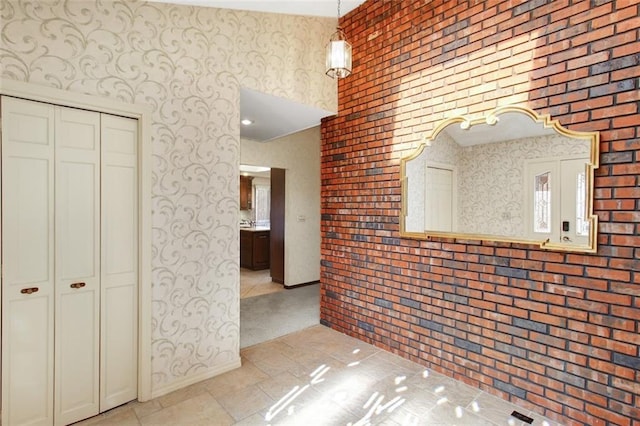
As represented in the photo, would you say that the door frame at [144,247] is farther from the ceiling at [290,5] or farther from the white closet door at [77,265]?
the ceiling at [290,5]

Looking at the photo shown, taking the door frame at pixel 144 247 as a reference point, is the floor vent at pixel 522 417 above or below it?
below

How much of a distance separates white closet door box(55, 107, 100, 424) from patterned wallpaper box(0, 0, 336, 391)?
32 cm

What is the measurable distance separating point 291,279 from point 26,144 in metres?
4.17

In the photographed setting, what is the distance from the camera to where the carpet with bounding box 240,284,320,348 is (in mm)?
3412

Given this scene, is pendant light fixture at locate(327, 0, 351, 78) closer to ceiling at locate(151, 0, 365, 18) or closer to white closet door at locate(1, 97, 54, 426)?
ceiling at locate(151, 0, 365, 18)

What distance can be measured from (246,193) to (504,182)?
6.60m

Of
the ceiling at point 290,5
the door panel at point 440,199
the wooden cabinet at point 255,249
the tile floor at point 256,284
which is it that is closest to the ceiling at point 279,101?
the ceiling at point 290,5

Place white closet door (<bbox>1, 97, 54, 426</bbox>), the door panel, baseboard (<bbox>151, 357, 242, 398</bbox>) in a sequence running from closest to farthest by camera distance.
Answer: white closet door (<bbox>1, 97, 54, 426</bbox>) → baseboard (<bbox>151, 357, 242, 398</bbox>) → the door panel

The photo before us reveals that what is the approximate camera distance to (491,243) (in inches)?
89.4

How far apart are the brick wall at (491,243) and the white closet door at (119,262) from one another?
2015 mm

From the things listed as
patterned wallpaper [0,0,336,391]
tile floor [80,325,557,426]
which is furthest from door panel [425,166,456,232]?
patterned wallpaper [0,0,336,391]

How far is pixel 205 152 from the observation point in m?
2.45

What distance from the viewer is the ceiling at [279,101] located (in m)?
2.60

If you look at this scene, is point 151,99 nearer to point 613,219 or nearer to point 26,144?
point 26,144
